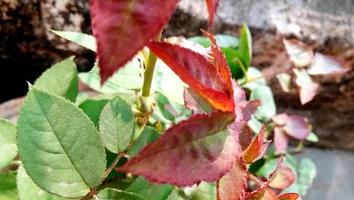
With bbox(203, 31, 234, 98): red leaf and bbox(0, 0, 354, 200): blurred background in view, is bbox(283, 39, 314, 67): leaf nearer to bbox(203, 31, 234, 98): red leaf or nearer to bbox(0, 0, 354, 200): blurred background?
bbox(0, 0, 354, 200): blurred background

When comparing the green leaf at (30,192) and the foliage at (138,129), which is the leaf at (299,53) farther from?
the green leaf at (30,192)

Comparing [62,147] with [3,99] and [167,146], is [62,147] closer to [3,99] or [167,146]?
[167,146]

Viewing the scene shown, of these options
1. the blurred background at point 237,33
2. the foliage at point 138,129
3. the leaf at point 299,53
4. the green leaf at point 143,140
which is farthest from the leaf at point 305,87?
the green leaf at point 143,140

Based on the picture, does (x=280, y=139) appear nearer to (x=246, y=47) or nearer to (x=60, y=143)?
(x=246, y=47)

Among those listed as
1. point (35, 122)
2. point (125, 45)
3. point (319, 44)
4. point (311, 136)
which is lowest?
point (311, 136)

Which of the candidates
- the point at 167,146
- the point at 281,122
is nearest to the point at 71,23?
the point at 281,122
